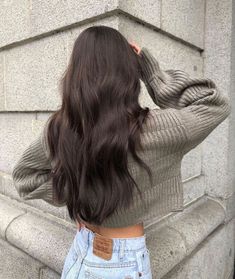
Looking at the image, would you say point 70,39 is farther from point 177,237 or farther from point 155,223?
point 177,237

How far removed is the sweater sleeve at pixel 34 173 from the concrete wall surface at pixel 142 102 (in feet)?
Answer: 2.36

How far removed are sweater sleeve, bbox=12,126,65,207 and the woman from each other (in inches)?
0.7

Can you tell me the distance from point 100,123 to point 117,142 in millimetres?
107

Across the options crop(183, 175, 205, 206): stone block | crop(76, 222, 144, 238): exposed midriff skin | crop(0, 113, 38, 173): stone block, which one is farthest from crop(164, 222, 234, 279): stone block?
crop(0, 113, 38, 173): stone block

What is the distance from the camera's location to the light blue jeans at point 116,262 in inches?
62.3

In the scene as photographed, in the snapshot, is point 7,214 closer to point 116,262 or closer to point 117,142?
point 116,262

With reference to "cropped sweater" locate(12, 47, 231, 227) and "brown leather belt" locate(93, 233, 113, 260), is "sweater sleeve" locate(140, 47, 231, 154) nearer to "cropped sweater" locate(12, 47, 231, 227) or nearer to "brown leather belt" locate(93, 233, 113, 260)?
"cropped sweater" locate(12, 47, 231, 227)

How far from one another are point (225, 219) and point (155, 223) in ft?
3.66

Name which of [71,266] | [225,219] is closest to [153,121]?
[71,266]

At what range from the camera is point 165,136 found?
4.84 feet

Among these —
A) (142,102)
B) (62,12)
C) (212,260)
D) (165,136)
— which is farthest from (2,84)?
(212,260)

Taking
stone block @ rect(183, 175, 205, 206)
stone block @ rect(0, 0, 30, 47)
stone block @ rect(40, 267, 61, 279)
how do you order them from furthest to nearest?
1. stone block @ rect(183, 175, 205, 206)
2. stone block @ rect(0, 0, 30, 47)
3. stone block @ rect(40, 267, 61, 279)

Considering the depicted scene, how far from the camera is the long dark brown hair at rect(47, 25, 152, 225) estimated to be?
141 centimetres

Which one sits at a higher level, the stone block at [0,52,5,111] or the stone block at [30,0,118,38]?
the stone block at [30,0,118,38]
